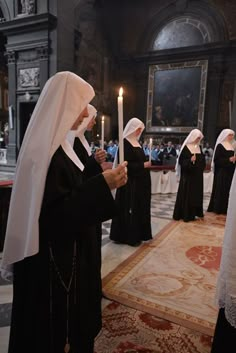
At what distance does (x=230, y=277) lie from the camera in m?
1.43

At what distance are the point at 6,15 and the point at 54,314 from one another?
45.0 feet

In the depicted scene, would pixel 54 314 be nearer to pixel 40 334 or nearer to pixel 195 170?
pixel 40 334

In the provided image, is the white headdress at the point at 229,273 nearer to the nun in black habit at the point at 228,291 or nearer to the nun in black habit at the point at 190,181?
the nun in black habit at the point at 228,291

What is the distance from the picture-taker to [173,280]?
3.41 m

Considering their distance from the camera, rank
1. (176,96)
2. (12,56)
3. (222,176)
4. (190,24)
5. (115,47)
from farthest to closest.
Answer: (115,47) < (176,96) < (190,24) < (12,56) < (222,176)

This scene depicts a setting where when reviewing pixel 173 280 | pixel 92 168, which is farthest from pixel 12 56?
pixel 173 280

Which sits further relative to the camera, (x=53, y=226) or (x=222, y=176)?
(x=222, y=176)

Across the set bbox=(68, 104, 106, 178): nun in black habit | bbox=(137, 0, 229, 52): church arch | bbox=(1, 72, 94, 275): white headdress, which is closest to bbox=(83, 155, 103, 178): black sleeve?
bbox=(68, 104, 106, 178): nun in black habit

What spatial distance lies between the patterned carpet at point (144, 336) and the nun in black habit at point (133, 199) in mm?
1877

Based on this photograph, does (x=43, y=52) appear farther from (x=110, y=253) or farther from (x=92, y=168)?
(x=92, y=168)

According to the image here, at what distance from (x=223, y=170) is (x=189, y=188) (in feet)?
3.94

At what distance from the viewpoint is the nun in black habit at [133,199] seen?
450 centimetres

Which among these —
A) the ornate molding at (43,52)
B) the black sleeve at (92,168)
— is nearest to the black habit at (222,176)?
the black sleeve at (92,168)

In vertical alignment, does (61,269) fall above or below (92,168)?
below
